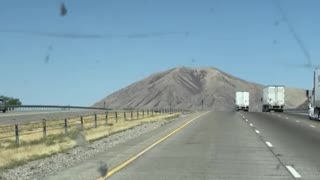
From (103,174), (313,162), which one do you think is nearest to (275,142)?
(313,162)

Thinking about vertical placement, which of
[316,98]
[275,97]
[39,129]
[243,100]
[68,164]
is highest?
[316,98]

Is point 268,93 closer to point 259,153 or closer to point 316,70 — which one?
point 316,70

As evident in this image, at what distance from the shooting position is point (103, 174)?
14.1 m

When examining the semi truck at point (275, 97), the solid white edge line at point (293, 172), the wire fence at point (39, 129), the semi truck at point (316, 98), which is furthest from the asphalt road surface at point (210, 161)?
the semi truck at point (275, 97)

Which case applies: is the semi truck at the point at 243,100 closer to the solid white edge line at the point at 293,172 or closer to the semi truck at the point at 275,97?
the semi truck at the point at 275,97

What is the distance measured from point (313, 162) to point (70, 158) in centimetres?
740

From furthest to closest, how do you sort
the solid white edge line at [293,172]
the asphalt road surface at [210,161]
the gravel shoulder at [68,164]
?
1. the gravel shoulder at [68,164]
2. the asphalt road surface at [210,161]
3. the solid white edge line at [293,172]

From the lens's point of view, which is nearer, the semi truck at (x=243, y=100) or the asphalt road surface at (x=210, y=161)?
the asphalt road surface at (x=210, y=161)

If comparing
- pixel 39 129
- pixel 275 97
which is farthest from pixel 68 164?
pixel 275 97

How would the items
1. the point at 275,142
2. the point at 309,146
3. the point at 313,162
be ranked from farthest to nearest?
the point at 275,142 < the point at 309,146 < the point at 313,162

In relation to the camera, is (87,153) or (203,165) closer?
(203,165)

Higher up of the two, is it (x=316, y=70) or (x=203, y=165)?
(x=316, y=70)

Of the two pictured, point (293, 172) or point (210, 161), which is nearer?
point (293, 172)

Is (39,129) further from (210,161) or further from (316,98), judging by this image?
(210,161)
